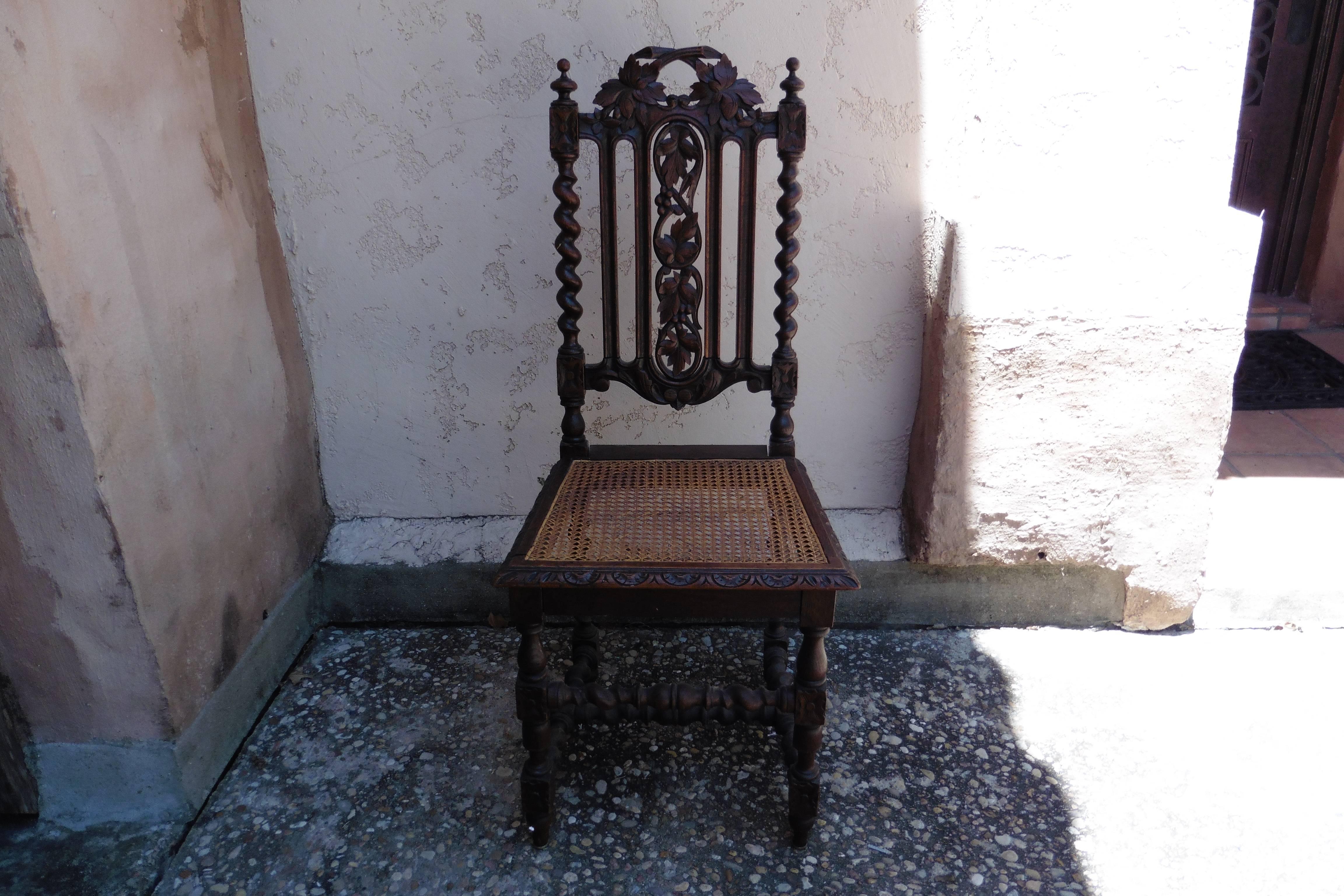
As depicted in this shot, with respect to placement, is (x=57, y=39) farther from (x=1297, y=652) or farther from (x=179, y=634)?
(x=1297, y=652)

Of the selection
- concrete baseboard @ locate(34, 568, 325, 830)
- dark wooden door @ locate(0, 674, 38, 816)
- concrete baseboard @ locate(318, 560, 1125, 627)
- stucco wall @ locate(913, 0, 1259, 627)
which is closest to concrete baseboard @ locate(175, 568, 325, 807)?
concrete baseboard @ locate(34, 568, 325, 830)

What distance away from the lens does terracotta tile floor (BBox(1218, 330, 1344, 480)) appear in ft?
9.55

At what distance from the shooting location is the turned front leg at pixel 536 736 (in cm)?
174

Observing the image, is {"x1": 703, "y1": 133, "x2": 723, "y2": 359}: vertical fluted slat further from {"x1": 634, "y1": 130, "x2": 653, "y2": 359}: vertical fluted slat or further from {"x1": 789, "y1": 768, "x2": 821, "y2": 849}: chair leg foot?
{"x1": 789, "y1": 768, "x2": 821, "y2": 849}: chair leg foot

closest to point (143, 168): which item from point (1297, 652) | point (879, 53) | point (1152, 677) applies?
point (879, 53)

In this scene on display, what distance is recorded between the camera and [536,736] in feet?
5.86

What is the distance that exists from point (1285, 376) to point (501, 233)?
129 inches

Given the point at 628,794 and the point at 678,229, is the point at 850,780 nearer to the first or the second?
the point at 628,794

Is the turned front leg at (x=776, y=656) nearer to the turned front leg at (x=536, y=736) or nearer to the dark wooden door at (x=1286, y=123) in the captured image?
the turned front leg at (x=536, y=736)

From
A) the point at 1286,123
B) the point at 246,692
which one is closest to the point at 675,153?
the point at 246,692

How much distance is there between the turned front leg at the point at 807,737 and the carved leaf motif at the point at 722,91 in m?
1.12

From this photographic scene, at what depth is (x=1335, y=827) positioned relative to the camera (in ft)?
6.00

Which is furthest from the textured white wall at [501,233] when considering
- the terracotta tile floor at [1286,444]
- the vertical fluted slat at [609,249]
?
the terracotta tile floor at [1286,444]

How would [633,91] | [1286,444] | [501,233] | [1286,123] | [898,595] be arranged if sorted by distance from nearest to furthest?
[633,91] < [501,233] < [898,595] < [1286,444] < [1286,123]
